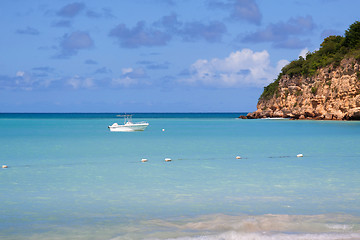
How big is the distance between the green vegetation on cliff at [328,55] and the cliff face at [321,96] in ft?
3.86

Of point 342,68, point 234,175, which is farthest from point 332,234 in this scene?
point 342,68

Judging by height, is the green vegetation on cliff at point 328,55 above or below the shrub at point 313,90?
above

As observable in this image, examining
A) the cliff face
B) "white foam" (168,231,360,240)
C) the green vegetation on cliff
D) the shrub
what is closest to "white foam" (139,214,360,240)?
"white foam" (168,231,360,240)

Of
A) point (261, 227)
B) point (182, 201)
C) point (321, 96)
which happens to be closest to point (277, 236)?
point (261, 227)

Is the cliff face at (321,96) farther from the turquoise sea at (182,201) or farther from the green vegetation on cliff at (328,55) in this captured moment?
the turquoise sea at (182,201)

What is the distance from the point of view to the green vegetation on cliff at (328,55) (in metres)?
76.8

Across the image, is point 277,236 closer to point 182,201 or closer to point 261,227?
point 261,227

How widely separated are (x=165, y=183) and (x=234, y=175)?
2.92 meters

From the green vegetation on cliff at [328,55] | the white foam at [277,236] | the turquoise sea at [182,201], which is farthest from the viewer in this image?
the green vegetation on cliff at [328,55]

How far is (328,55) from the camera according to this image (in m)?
84.9

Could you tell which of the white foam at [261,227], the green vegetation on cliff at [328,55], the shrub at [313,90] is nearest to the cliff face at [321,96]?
the shrub at [313,90]

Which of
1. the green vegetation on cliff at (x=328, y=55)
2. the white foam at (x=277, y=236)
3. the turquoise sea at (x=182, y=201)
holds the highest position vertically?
the green vegetation on cliff at (x=328, y=55)

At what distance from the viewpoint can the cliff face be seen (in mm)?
68438

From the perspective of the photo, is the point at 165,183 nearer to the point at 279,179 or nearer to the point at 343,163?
the point at 279,179
